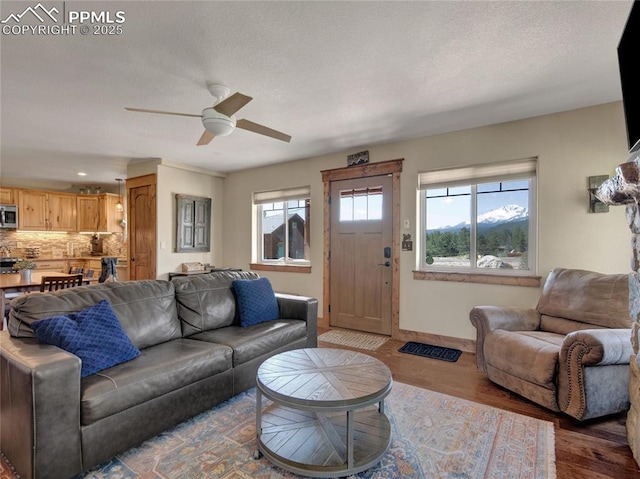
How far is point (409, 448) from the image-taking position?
1.90 m

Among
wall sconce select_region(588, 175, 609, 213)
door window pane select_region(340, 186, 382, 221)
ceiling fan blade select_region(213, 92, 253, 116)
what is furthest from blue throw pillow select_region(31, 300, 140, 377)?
wall sconce select_region(588, 175, 609, 213)

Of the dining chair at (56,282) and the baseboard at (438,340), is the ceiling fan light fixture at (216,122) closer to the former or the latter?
the dining chair at (56,282)

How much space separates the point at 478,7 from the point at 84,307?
304 centimetres

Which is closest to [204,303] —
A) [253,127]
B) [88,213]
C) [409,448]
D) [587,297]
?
[253,127]

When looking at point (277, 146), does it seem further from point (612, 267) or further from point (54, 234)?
point (54, 234)

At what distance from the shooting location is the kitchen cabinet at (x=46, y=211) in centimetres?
654

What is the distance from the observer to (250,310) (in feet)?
9.87

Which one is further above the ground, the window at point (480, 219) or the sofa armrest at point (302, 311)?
the window at point (480, 219)

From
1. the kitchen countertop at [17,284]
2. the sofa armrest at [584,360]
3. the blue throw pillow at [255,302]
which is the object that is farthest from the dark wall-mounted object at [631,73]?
the kitchen countertop at [17,284]

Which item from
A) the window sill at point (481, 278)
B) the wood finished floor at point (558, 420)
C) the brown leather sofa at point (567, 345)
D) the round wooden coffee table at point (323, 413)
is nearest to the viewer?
the round wooden coffee table at point (323, 413)

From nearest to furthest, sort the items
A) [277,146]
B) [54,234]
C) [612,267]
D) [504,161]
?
[612,267], [504,161], [277,146], [54,234]

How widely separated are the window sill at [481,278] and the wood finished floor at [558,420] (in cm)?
84

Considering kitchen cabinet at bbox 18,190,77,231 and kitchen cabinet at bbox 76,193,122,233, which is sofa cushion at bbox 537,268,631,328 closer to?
kitchen cabinet at bbox 76,193,122,233

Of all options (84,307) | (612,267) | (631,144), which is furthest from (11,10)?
(612,267)
